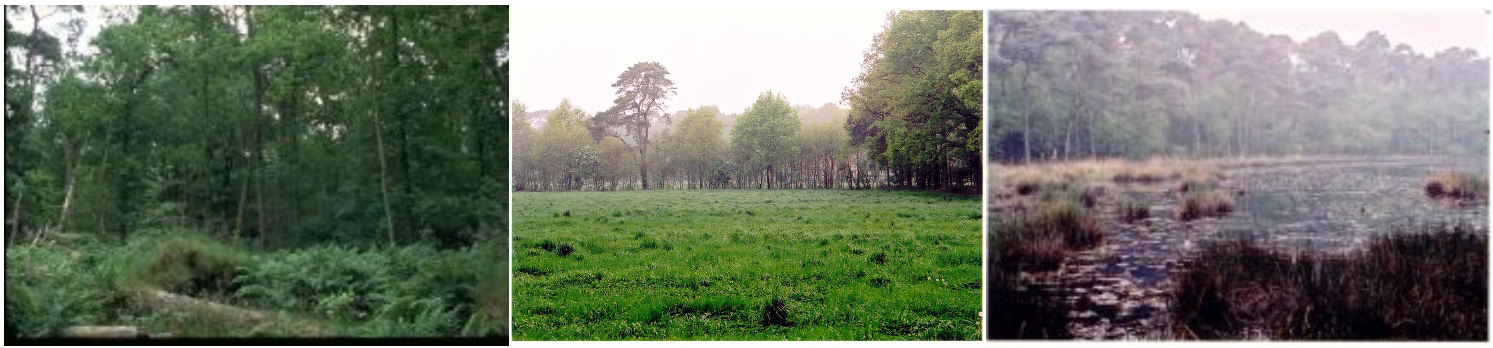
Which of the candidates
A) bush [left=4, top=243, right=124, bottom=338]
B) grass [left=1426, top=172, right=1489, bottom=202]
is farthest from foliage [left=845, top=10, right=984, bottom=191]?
bush [left=4, top=243, right=124, bottom=338]

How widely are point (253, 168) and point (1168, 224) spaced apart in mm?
6741

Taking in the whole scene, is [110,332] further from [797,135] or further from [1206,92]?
[1206,92]

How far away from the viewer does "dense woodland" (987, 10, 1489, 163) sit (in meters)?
6.55

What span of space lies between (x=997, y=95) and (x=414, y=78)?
14.0ft

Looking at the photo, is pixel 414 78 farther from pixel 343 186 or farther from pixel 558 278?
pixel 558 278

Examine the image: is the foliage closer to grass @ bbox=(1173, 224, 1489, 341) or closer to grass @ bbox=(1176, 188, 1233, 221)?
grass @ bbox=(1176, 188, 1233, 221)

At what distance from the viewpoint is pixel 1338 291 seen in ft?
21.9

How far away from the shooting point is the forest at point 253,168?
22.4 ft

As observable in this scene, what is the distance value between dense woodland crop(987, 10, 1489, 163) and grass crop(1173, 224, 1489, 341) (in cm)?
72

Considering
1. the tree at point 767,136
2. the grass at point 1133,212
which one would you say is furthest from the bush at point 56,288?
the grass at point 1133,212

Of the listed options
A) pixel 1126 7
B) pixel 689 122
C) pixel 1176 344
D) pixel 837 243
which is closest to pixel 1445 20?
pixel 1126 7

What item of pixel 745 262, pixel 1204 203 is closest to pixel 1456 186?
pixel 1204 203

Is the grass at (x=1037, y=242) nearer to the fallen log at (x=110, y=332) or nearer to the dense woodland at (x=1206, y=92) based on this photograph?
the dense woodland at (x=1206, y=92)

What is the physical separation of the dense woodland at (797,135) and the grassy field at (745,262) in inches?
7.1
